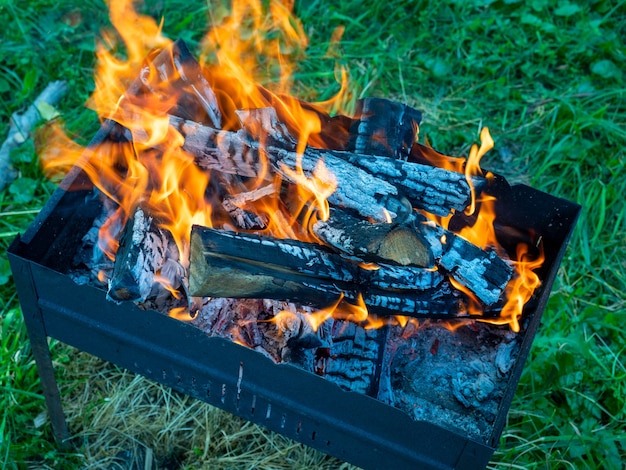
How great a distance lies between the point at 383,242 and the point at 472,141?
6.14ft

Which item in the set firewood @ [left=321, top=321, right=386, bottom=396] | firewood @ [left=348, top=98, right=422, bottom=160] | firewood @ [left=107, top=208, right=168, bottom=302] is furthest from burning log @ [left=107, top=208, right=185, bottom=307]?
firewood @ [left=348, top=98, right=422, bottom=160]

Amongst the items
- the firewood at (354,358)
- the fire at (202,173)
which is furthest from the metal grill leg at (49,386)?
the firewood at (354,358)

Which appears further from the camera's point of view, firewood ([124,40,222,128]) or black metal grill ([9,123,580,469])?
firewood ([124,40,222,128])

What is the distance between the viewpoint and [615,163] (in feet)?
11.1

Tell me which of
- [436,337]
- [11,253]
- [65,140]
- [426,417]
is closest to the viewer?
[11,253]

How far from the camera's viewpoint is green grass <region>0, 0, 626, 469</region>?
252 cm

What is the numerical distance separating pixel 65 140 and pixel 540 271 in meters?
2.38

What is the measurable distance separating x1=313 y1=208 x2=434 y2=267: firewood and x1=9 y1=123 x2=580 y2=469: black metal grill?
0.38m

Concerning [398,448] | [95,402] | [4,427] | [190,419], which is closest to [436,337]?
[398,448]

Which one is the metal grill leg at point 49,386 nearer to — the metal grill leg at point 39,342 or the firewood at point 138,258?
the metal grill leg at point 39,342

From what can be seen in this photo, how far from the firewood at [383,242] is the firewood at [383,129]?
430 millimetres

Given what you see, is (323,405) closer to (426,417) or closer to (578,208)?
(426,417)

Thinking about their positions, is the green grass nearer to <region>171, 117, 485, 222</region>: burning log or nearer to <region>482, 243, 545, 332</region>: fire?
<region>482, 243, 545, 332</region>: fire

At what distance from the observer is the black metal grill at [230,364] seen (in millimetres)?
1731
